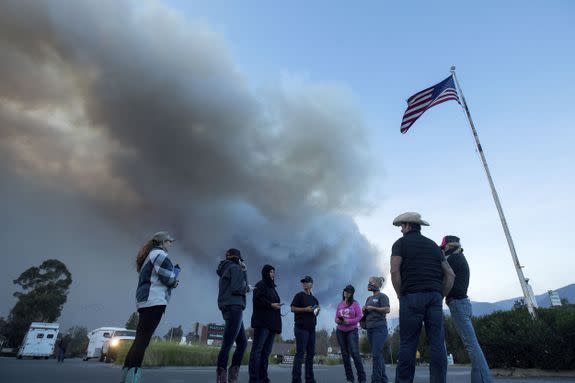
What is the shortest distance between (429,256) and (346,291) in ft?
12.5

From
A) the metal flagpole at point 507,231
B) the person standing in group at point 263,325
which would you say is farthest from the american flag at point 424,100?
the person standing in group at point 263,325

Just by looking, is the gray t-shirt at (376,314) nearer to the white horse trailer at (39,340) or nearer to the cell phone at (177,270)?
the cell phone at (177,270)

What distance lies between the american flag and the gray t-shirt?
9381 mm

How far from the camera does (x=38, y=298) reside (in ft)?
175

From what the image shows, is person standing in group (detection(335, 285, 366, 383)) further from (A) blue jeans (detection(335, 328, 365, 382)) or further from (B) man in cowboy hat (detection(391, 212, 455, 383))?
(B) man in cowboy hat (detection(391, 212, 455, 383))

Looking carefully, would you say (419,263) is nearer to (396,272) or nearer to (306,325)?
(396,272)

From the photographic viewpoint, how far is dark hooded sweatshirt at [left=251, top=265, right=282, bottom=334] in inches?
229

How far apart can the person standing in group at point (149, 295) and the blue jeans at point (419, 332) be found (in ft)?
8.60

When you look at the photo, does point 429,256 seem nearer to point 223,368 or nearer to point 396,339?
point 223,368

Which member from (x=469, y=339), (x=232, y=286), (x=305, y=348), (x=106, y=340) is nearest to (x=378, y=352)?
(x=305, y=348)

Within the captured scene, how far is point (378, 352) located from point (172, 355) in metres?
13.6

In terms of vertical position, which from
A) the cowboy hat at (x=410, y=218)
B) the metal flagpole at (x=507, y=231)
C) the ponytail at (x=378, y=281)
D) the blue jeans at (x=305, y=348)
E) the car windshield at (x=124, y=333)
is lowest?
the blue jeans at (x=305, y=348)

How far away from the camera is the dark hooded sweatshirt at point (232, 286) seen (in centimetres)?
548

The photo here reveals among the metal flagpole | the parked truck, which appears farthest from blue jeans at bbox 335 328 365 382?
the parked truck
